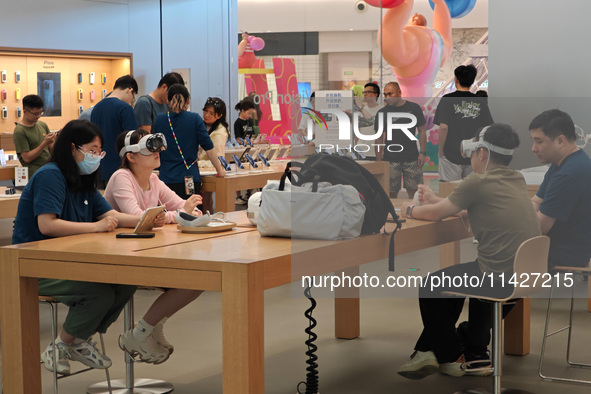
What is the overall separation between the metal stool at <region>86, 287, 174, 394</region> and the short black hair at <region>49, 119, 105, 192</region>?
0.53 m

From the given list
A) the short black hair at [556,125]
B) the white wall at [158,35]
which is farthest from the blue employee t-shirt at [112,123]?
the white wall at [158,35]

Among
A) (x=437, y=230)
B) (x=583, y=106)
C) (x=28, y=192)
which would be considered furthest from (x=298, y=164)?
(x=583, y=106)

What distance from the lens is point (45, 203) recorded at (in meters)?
3.12

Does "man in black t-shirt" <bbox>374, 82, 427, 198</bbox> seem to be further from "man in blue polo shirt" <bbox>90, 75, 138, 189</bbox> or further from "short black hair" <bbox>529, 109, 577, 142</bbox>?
"man in blue polo shirt" <bbox>90, 75, 138, 189</bbox>

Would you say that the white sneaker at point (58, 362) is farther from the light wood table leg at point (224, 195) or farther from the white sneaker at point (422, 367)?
the light wood table leg at point (224, 195)

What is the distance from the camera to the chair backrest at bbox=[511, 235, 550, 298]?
9.60 feet

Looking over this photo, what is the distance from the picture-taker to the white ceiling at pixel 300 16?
1270 cm

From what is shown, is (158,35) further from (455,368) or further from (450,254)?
(455,368)

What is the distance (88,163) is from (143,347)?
787 mm

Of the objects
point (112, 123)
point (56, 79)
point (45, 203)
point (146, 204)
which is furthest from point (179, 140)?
point (56, 79)

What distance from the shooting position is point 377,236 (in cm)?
306

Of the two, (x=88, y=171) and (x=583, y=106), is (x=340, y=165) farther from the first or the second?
(x=583, y=106)

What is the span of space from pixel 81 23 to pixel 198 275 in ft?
33.2

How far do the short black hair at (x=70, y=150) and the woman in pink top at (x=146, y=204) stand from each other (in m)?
0.31
